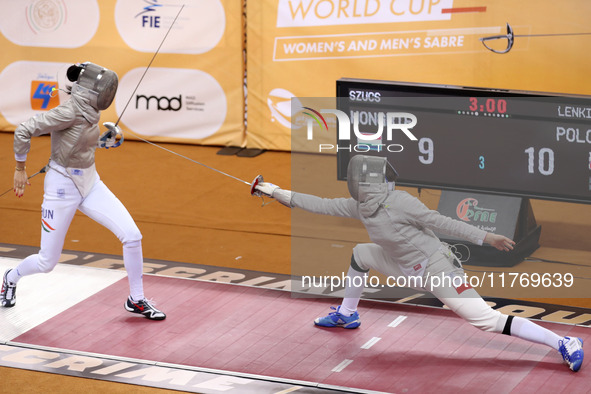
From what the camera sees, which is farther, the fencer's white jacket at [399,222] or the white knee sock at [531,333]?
the fencer's white jacket at [399,222]

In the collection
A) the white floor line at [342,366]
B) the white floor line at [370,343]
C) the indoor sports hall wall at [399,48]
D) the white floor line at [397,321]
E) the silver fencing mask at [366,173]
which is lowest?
the white floor line at [342,366]

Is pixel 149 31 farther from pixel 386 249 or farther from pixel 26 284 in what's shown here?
pixel 386 249

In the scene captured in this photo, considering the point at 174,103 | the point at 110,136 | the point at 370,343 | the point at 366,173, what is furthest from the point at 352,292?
the point at 174,103

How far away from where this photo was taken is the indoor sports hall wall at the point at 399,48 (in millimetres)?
8344

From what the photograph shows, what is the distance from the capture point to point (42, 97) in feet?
33.3

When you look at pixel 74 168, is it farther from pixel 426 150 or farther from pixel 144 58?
pixel 144 58

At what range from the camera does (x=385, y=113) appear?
6594 mm

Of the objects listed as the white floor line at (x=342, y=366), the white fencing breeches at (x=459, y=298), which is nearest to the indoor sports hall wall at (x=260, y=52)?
the white fencing breeches at (x=459, y=298)

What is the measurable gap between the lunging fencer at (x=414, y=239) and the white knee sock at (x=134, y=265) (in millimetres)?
994

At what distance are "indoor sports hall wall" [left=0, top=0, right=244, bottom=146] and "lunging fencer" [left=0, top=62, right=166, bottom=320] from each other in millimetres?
4059

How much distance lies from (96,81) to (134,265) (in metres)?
1.20

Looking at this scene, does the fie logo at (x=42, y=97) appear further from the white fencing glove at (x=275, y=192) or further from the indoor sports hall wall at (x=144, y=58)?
the white fencing glove at (x=275, y=192)

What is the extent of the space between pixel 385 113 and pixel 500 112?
0.86 m

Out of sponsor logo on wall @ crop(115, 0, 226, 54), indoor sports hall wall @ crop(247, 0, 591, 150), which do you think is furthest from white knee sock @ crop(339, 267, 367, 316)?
sponsor logo on wall @ crop(115, 0, 226, 54)
